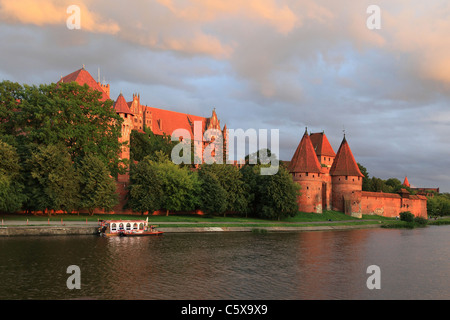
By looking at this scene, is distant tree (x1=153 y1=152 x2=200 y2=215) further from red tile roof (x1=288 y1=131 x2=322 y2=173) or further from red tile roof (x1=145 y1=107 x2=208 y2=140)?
red tile roof (x1=145 y1=107 x2=208 y2=140)

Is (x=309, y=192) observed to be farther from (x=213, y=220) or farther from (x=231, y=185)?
(x=213, y=220)

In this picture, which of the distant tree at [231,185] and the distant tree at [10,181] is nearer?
the distant tree at [10,181]

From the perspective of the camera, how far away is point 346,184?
204 feet

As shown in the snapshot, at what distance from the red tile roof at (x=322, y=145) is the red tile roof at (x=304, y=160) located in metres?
24.1

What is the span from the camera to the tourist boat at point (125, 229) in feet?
112

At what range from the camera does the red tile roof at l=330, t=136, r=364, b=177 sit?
6253 centimetres

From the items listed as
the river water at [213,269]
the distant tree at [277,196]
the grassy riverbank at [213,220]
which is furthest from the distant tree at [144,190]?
the distant tree at [277,196]

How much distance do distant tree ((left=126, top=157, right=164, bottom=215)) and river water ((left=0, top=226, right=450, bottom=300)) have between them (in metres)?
9.94

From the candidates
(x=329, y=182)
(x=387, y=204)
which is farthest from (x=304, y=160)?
(x=387, y=204)

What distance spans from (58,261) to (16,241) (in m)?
8.26

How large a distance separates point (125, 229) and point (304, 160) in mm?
31618

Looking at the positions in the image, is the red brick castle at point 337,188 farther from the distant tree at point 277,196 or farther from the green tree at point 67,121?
the green tree at point 67,121
